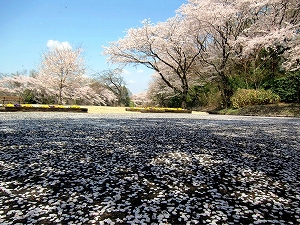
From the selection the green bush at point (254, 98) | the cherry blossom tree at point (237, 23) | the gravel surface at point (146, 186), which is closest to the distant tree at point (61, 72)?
the cherry blossom tree at point (237, 23)

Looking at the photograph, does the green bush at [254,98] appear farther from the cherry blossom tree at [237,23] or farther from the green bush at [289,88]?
the cherry blossom tree at [237,23]

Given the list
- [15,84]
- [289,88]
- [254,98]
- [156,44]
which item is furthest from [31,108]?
[15,84]

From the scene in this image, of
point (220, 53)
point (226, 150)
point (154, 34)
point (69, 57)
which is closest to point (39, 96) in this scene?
point (69, 57)

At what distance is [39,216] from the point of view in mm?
1509

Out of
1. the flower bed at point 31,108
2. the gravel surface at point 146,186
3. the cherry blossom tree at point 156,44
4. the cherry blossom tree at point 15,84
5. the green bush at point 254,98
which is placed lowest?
the gravel surface at point 146,186

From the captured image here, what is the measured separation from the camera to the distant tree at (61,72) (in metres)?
26.8

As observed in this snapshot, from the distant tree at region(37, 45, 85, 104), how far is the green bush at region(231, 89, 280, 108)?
19.4 m

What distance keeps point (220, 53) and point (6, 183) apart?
22975 millimetres

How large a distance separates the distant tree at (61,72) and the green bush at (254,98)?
63.5ft

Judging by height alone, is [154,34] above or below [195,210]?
above

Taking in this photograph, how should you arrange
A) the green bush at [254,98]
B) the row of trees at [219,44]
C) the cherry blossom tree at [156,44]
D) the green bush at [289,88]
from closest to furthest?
the green bush at [289,88]
the green bush at [254,98]
the row of trees at [219,44]
the cherry blossom tree at [156,44]

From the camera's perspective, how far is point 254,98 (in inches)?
702

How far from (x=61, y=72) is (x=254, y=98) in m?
21.8

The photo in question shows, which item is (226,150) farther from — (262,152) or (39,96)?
(39,96)
